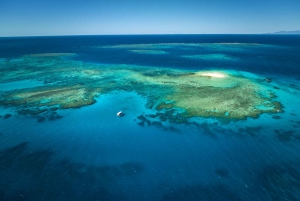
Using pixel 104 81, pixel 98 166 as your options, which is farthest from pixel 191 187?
pixel 104 81

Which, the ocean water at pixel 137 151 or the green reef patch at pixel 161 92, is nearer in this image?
the ocean water at pixel 137 151

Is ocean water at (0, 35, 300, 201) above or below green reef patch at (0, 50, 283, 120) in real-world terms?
below

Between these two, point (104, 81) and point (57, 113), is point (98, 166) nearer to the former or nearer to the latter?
point (57, 113)

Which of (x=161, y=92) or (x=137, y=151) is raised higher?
(x=161, y=92)

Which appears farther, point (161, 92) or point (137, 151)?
point (161, 92)

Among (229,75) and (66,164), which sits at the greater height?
(229,75)

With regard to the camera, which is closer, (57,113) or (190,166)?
(190,166)

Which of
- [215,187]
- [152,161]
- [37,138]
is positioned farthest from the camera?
A: [37,138]

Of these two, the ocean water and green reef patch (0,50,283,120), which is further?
green reef patch (0,50,283,120)
